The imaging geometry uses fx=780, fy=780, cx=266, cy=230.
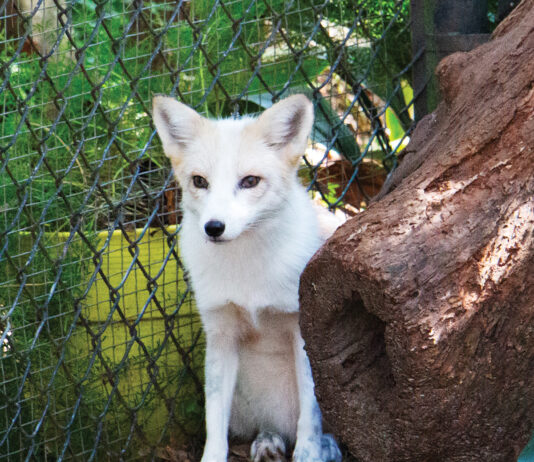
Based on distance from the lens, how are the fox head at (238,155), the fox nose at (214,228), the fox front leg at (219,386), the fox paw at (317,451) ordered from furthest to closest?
the fox front leg at (219,386)
the fox paw at (317,451)
the fox head at (238,155)
the fox nose at (214,228)

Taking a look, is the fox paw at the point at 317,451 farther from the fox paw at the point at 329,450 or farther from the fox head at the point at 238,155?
the fox head at the point at 238,155

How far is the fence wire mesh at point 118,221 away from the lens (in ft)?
11.0

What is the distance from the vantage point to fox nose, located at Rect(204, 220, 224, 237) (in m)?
2.77

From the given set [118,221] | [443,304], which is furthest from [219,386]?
[443,304]

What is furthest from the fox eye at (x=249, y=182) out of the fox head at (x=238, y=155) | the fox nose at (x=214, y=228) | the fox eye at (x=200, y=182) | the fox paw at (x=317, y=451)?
the fox paw at (x=317, y=451)

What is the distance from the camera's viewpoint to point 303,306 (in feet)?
8.44

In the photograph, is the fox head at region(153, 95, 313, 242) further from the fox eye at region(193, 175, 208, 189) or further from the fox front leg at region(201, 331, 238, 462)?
the fox front leg at region(201, 331, 238, 462)

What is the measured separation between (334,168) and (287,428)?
1.80m

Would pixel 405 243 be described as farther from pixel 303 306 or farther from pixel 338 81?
pixel 338 81

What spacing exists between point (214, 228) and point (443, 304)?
90cm

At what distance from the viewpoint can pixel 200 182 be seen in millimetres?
3045

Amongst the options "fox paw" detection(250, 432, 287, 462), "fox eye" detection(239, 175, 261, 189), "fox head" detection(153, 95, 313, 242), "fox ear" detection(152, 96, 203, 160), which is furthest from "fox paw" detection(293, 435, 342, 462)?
"fox ear" detection(152, 96, 203, 160)

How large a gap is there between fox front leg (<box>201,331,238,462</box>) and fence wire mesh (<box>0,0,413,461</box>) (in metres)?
0.31

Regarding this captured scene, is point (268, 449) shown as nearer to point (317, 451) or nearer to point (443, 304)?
point (317, 451)
